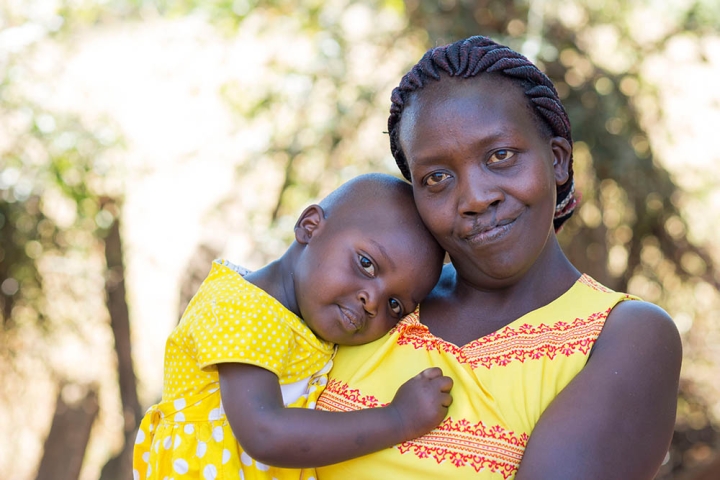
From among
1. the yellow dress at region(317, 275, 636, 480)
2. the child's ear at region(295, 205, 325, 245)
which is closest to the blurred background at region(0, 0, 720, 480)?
the child's ear at region(295, 205, 325, 245)

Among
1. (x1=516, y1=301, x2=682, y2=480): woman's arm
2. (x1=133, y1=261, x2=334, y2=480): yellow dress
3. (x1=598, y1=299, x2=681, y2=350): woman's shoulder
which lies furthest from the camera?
(x1=133, y1=261, x2=334, y2=480): yellow dress

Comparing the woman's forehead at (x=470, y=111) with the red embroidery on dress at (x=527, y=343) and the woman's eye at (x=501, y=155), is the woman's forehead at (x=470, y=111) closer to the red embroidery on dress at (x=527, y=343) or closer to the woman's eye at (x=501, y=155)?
the woman's eye at (x=501, y=155)

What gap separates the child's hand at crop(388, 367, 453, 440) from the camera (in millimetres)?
1835

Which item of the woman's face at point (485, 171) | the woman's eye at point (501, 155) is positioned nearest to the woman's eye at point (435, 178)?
the woman's face at point (485, 171)

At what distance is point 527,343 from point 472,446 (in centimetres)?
26

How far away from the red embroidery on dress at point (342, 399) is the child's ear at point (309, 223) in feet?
1.30

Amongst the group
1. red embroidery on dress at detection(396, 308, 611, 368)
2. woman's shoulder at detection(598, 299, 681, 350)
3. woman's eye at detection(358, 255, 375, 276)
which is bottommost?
woman's eye at detection(358, 255, 375, 276)

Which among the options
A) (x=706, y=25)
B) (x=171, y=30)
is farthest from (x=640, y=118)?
(x=171, y=30)

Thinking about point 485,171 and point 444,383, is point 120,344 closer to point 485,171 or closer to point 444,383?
point 444,383

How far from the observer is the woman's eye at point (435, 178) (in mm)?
1960

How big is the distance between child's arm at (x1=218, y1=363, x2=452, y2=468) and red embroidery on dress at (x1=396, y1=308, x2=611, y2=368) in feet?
0.32

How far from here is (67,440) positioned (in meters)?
5.00

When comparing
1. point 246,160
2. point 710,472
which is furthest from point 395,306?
point 246,160

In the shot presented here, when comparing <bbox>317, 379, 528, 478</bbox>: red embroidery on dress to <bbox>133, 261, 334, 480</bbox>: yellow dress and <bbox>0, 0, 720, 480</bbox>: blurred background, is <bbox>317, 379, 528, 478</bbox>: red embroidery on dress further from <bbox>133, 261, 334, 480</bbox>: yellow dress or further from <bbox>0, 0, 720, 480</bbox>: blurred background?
<bbox>0, 0, 720, 480</bbox>: blurred background
